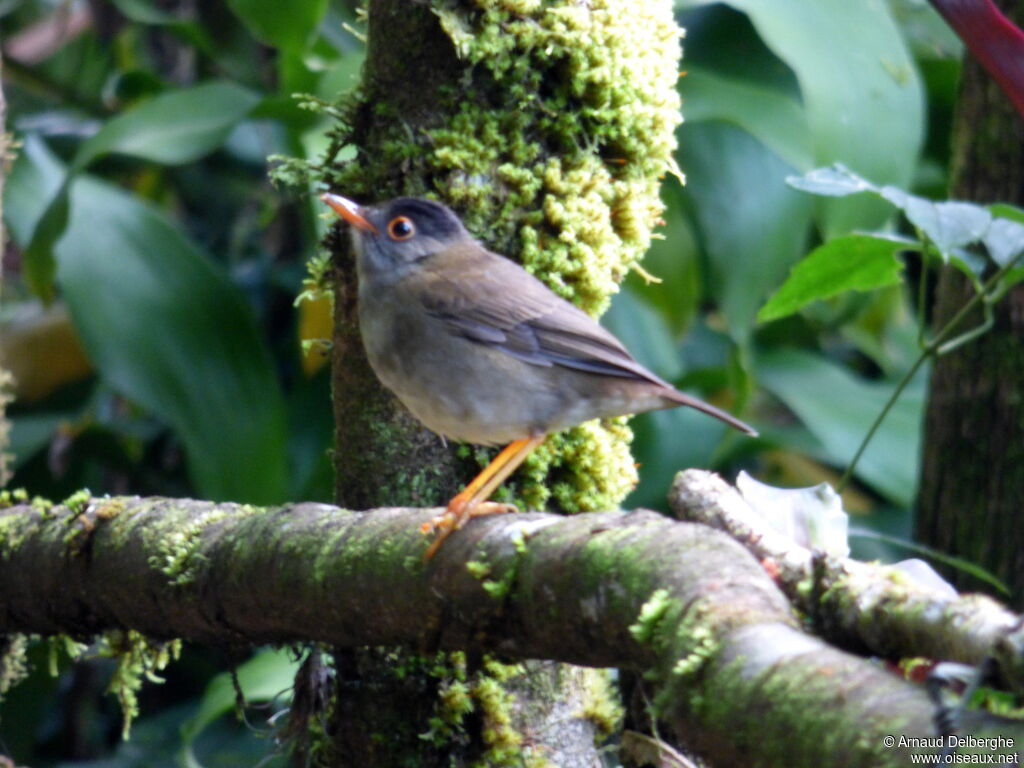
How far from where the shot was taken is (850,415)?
5258 mm

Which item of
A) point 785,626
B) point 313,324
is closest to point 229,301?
point 313,324

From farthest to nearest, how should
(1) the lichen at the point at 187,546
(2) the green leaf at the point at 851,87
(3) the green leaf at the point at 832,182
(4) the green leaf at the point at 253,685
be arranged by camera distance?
1. (2) the green leaf at the point at 851,87
2. (4) the green leaf at the point at 253,685
3. (3) the green leaf at the point at 832,182
4. (1) the lichen at the point at 187,546

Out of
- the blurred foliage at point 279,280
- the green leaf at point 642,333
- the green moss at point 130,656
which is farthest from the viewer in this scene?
the green leaf at point 642,333

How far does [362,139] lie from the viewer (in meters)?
2.74

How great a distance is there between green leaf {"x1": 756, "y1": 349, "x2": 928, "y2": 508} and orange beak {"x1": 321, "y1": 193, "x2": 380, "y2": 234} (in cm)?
299

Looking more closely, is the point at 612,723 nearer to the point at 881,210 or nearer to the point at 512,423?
the point at 512,423

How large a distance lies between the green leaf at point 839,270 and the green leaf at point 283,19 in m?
2.36

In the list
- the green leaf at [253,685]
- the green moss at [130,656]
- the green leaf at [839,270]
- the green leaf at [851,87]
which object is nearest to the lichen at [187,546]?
the green moss at [130,656]

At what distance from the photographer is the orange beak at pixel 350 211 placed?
2.59 meters

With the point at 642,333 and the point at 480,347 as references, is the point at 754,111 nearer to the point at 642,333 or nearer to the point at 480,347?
the point at 642,333

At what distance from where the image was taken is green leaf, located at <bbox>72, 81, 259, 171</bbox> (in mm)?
4711

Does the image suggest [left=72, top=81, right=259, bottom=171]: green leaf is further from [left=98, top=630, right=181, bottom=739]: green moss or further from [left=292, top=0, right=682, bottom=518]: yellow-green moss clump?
[left=98, top=630, right=181, bottom=739]: green moss

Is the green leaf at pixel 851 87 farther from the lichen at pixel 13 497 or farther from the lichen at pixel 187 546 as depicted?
the lichen at pixel 13 497

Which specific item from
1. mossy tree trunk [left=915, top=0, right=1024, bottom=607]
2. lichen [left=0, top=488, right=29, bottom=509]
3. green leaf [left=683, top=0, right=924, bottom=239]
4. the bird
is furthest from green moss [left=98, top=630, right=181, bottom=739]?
mossy tree trunk [left=915, top=0, right=1024, bottom=607]
